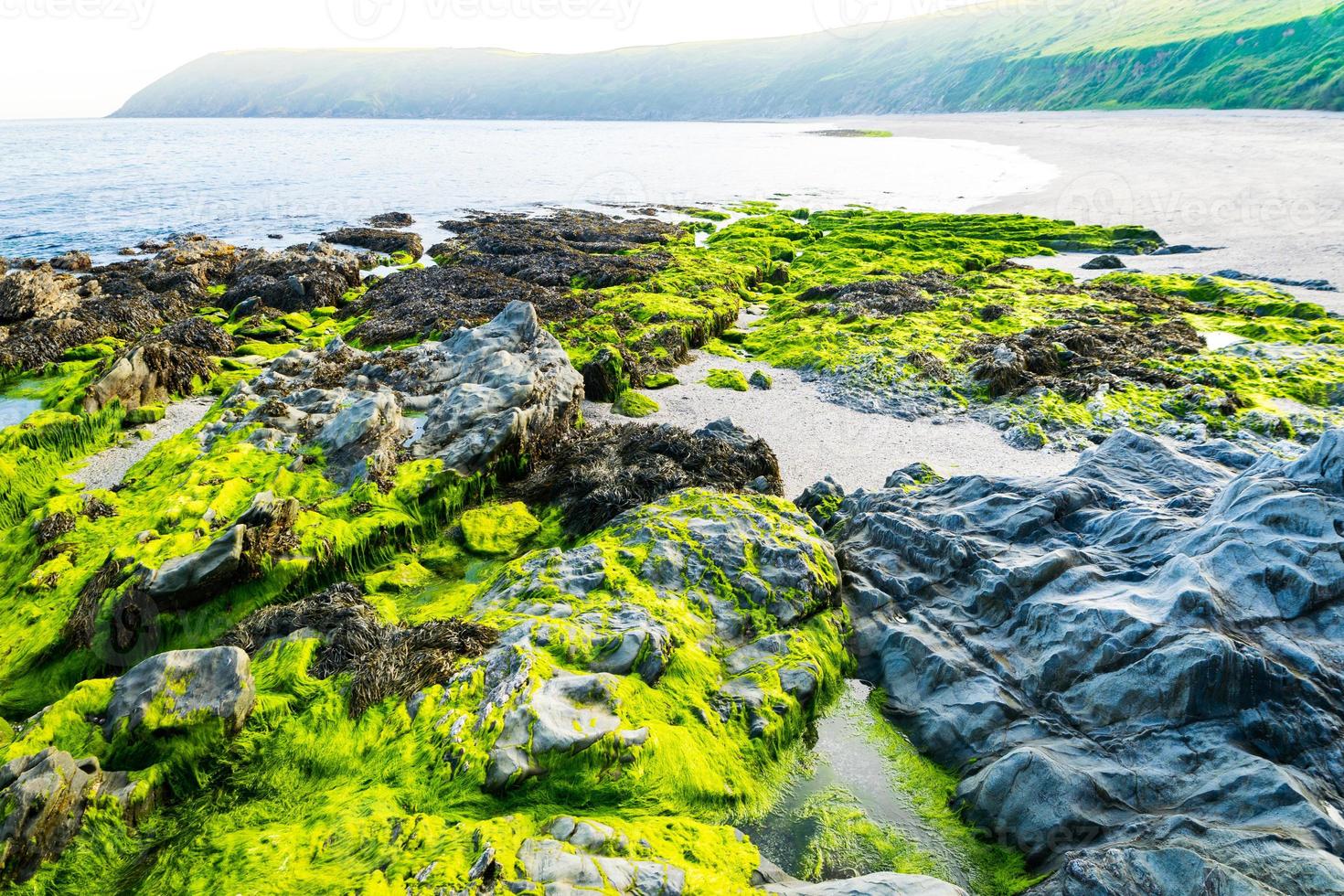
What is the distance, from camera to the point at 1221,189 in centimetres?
2656

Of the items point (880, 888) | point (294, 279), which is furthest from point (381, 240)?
point (880, 888)

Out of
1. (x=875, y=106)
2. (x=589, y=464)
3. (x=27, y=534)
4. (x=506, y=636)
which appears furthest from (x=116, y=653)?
(x=875, y=106)

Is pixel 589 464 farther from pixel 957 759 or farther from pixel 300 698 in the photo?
Result: pixel 957 759

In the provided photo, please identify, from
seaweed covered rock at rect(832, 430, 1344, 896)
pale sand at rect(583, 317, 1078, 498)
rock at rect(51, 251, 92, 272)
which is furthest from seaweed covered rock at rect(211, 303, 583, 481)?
rock at rect(51, 251, 92, 272)

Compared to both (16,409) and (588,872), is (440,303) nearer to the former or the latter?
(16,409)

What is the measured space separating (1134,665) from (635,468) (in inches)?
198

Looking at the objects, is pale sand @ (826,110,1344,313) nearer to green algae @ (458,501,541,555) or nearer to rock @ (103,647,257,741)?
green algae @ (458,501,541,555)

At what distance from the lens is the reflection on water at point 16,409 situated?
1037cm

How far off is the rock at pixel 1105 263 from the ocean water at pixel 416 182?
1147 cm

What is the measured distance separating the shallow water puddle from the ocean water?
26.4 metres

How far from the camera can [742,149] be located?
70.9 meters

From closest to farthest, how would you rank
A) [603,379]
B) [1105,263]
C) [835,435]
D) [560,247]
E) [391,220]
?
[835,435]
[603,379]
[1105,263]
[560,247]
[391,220]

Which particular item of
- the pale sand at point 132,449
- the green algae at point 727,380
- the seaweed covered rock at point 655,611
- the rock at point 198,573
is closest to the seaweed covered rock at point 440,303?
the pale sand at point 132,449

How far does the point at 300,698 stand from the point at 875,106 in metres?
156
